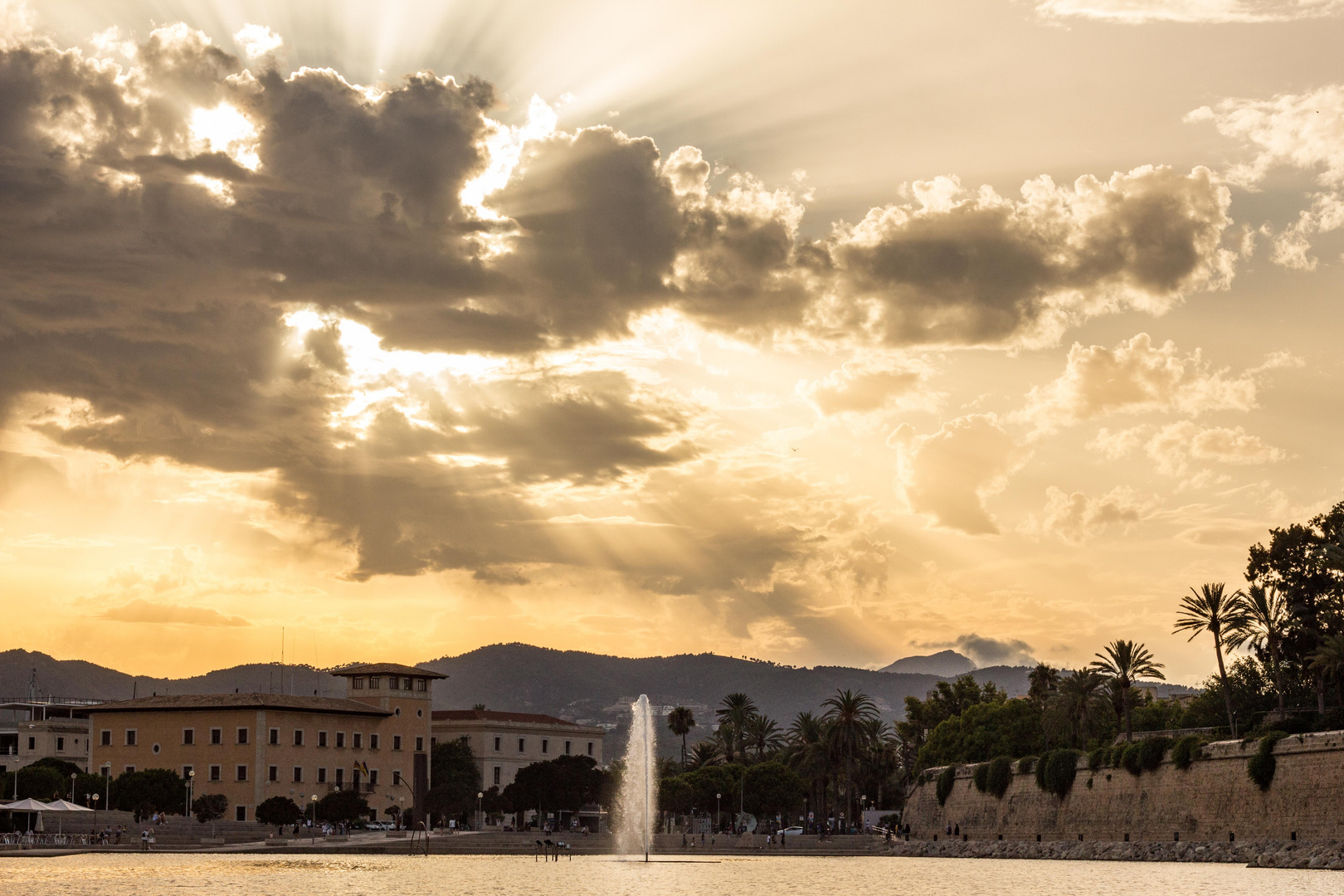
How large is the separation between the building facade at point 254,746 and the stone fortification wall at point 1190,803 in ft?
161

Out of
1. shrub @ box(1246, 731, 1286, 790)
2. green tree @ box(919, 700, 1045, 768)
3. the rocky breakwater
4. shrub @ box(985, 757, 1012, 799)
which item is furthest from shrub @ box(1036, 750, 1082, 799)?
green tree @ box(919, 700, 1045, 768)

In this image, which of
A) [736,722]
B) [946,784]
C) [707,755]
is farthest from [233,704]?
[946,784]

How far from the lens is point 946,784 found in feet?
288

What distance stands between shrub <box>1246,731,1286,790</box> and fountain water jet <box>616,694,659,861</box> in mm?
33034

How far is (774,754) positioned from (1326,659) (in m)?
80.5

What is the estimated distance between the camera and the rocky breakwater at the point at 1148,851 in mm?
54250

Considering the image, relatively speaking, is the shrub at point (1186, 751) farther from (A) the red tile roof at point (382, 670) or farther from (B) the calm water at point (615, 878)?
(A) the red tile roof at point (382, 670)

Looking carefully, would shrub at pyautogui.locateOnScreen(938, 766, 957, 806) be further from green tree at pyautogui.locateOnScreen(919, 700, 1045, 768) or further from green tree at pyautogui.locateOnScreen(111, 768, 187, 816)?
green tree at pyautogui.locateOnScreen(111, 768, 187, 816)

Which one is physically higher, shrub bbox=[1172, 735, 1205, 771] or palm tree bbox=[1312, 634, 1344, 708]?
palm tree bbox=[1312, 634, 1344, 708]

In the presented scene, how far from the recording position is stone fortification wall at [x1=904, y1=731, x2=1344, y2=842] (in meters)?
55.8

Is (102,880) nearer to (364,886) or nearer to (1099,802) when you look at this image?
(364,886)

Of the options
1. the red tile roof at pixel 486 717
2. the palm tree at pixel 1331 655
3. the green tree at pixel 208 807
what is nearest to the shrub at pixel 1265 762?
the palm tree at pixel 1331 655

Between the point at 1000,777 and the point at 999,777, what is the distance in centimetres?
7

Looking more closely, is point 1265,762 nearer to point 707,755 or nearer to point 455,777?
point 455,777
